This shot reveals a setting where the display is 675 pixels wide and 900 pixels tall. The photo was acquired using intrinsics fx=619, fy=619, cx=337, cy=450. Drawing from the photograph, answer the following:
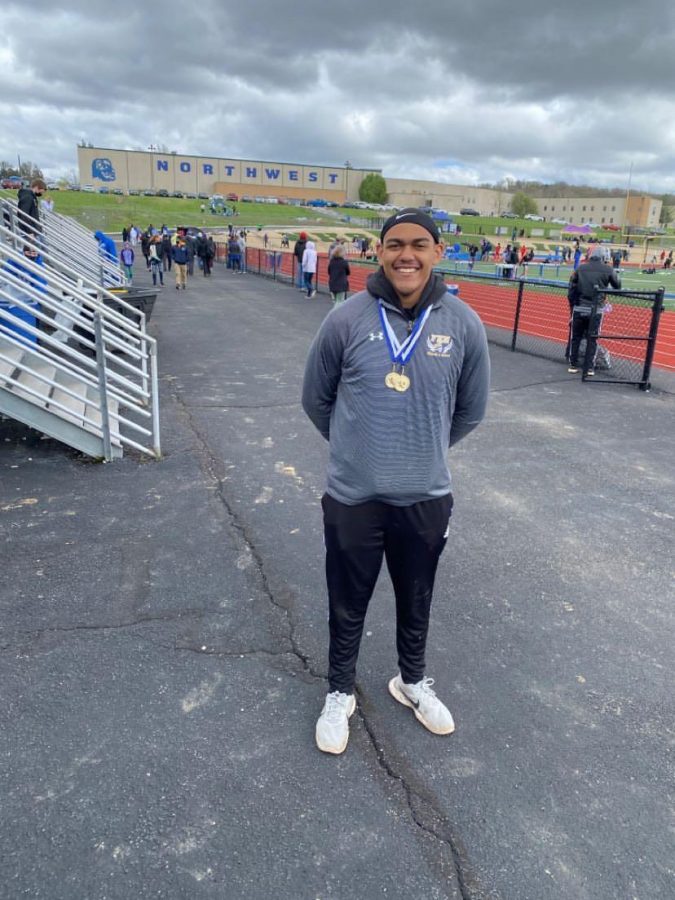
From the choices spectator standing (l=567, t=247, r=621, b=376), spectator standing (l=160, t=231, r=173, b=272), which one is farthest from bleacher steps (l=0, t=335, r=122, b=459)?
spectator standing (l=160, t=231, r=173, b=272)

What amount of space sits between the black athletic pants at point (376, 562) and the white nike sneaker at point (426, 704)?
0.10 m

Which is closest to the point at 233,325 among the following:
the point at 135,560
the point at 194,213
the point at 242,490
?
the point at 242,490

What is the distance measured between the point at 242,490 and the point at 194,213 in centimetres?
8740

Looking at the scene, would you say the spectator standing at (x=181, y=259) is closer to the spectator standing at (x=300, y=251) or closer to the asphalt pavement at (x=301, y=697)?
the spectator standing at (x=300, y=251)

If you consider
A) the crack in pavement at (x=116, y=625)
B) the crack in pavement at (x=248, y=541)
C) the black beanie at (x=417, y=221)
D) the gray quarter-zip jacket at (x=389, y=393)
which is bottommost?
the crack in pavement at (x=116, y=625)

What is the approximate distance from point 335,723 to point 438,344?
1.58m

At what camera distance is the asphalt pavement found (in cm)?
206

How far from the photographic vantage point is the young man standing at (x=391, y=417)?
2236 millimetres

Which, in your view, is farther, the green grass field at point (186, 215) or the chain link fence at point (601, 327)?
the green grass field at point (186, 215)

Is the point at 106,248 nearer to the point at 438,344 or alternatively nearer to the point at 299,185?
the point at 438,344

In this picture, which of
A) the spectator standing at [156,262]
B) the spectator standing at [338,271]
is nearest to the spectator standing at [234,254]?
the spectator standing at [156,262]

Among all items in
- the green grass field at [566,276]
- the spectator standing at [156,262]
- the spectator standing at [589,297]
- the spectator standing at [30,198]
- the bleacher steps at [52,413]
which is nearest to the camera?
the bleacher steps at [52,413]

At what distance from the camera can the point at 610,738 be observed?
103 inches

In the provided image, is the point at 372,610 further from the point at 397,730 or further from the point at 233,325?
the point at 233,325
